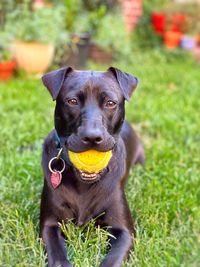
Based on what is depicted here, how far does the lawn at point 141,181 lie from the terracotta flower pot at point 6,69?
278 millimetres

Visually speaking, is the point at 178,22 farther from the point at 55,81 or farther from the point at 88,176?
the point at 88,176

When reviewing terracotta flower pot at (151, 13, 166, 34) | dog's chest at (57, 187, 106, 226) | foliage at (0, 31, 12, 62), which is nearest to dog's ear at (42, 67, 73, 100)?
dog's chest at (57, 187, 106, 226)

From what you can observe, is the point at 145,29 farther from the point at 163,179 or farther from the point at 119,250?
the point at 119,250

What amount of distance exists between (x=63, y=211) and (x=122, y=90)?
2.42ft

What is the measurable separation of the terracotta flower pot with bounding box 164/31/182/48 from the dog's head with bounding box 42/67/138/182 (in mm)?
7823

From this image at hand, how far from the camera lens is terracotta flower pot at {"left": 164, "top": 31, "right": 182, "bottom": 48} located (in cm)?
1034

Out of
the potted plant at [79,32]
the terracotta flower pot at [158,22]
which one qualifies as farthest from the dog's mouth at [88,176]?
the terracotta flower pot at [158,22]

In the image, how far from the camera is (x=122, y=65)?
8.37 metres

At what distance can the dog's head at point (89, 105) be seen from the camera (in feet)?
8.08

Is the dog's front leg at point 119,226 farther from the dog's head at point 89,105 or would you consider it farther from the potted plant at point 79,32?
the potted plant at point 79,32

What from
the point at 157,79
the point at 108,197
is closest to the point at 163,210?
the point at 108,197

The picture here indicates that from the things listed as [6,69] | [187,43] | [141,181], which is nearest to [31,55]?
[6,69]

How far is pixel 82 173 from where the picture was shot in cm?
265

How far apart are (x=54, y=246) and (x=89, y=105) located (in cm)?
75
